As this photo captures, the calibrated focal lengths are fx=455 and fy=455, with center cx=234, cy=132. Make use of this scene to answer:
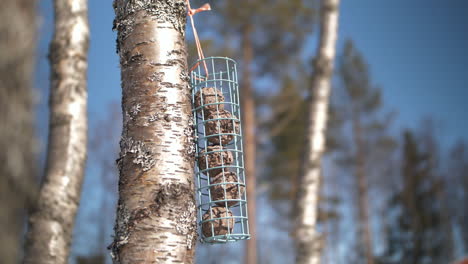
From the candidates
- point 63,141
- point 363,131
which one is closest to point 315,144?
point 63,141

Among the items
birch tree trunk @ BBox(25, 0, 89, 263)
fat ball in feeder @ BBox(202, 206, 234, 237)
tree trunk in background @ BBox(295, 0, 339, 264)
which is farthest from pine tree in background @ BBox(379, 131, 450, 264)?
fat ball in feeder @ BBox(202, 206, 234, 237)

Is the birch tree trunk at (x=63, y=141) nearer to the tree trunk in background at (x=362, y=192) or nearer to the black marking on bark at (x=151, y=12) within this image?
the black marking on bark at (x=151, y=12)

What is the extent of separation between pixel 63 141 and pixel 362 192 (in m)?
18.0

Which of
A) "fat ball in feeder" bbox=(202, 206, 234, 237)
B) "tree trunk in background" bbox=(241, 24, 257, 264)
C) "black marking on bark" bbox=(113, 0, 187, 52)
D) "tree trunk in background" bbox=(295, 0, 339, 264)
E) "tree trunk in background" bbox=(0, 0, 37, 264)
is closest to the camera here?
"black marking on bark" bbox=(113, 0, 187, 52)

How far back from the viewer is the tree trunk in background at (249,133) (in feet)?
37.8

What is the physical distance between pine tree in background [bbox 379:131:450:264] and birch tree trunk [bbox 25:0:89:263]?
Result: 19.2m

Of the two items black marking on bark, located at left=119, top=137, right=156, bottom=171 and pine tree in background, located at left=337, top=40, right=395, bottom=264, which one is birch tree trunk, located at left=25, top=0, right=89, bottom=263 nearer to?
black marking on bark, located at left=119, top=137, right=156, bottom=171

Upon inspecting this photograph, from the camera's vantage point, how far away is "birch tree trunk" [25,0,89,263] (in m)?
3.38

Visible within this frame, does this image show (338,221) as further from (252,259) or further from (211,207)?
(211,207)

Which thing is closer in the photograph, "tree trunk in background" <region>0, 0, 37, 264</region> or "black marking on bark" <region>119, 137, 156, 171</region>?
"black marking on bark" <region>119, 137, 156, 171</region>

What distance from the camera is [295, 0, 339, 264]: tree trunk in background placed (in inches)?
183

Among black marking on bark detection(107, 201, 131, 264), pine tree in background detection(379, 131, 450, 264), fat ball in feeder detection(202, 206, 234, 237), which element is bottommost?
black marking on bark detection(107, 201, 131, 264)

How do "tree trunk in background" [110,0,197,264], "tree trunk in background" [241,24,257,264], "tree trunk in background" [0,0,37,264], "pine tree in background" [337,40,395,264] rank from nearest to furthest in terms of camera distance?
"tree trunk in background" [110,0,197,264] < "tree trunk in background" [0,0,37,264] < "tree trunk in background" [241,24,257,264] < "pine tree in background" [337,40,395,264]

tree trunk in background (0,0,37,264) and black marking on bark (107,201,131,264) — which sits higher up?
tree trunk in background (0,0,37,264)
